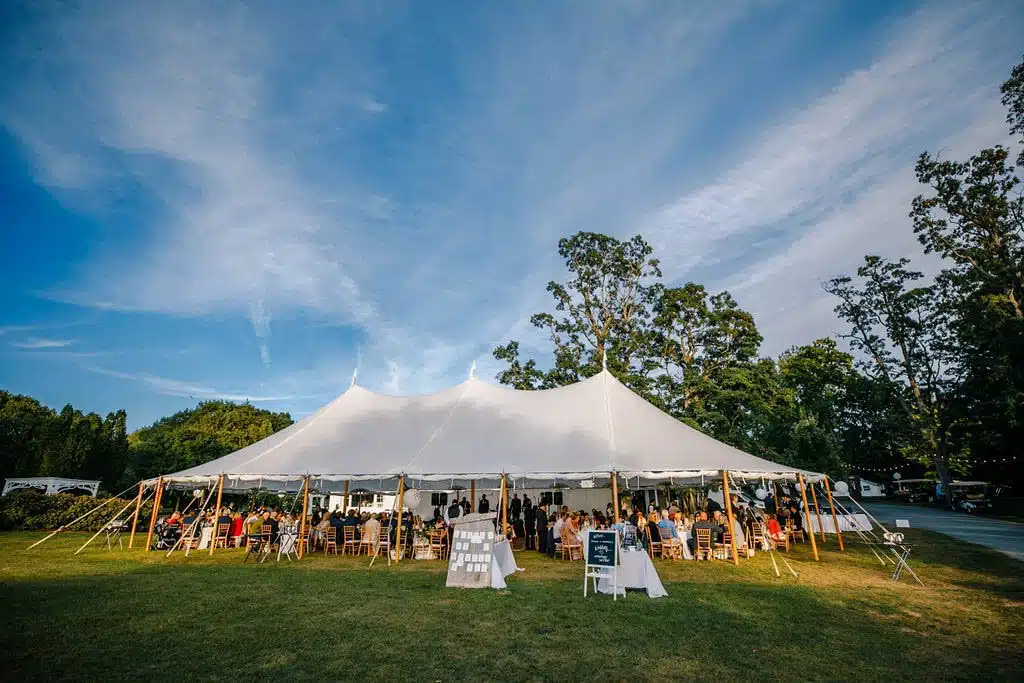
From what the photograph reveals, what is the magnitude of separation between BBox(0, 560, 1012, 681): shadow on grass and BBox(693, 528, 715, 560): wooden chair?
292cm

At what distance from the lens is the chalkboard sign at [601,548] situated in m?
7.53

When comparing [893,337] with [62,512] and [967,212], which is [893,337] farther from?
[62,512]

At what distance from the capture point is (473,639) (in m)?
5.30

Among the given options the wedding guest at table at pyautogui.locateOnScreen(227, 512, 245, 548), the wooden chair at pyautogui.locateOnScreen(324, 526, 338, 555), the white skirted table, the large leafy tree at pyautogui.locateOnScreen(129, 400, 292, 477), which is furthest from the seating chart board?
the large leafy tree at pyautogui.locateOnScreen(129, 400, 292, 477)

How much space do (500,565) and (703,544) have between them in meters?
5.08

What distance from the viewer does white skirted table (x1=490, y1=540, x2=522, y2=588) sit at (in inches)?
323

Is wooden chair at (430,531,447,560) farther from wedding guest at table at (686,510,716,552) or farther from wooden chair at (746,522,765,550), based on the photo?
wooden chair at (746,522,765,550)

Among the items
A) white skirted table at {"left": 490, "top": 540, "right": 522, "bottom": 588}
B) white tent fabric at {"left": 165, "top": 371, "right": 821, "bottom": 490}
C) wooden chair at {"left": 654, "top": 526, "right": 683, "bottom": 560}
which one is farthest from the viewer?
wooden chair at {"left": 654, "top": 526, "right": 683, "bottom": 560}

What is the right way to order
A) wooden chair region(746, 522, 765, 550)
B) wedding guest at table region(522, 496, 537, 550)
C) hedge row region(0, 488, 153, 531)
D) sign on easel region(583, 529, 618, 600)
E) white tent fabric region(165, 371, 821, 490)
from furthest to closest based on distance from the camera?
1. hedge row region(0, 488, 153, 531)
2. wedding guest at table region(522, 496, 537, 550)
3. wooden chair region(746, 522, 765, 550)
4. white tent fabric region(165, 371, 821, 490)
5. sign on easel region(583, 529, 618, 600)

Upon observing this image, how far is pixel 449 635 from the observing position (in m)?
5.45

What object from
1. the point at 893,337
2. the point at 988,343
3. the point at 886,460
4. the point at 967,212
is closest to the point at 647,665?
the point at 988,343

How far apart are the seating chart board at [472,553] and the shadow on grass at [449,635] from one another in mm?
477

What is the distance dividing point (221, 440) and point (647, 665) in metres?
37.1

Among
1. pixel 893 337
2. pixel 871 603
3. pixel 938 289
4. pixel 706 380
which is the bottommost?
pixel 871 603
